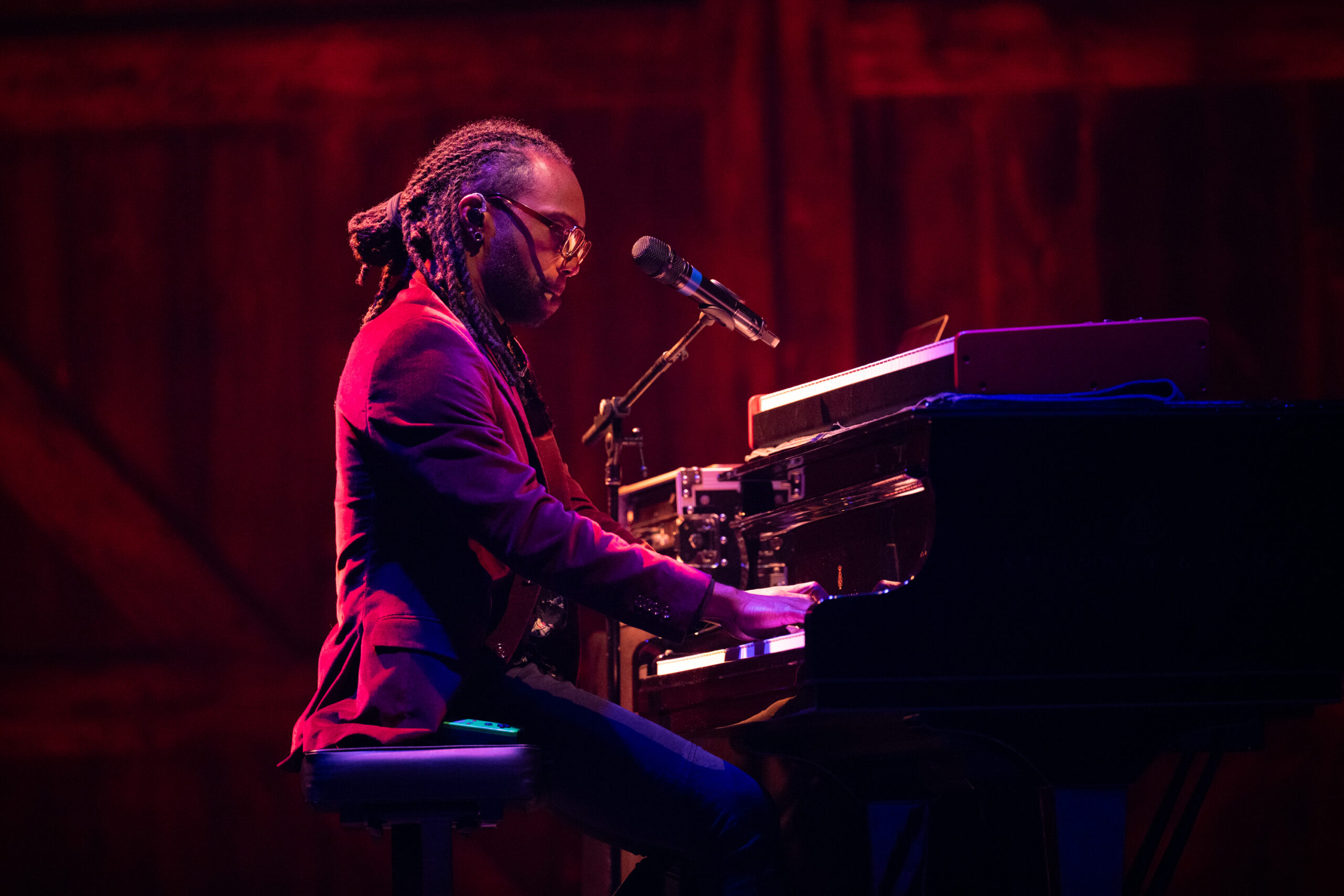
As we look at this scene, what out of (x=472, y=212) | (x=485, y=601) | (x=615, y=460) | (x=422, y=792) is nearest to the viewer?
(x=422, y=792)

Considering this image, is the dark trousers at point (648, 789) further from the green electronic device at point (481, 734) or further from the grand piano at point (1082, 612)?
the grand piano at point (1082, 612)

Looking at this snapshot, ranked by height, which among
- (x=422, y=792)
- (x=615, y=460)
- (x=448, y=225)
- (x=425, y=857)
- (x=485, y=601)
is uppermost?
(x=448, y=225)

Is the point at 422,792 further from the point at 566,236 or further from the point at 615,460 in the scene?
the point at 615,460

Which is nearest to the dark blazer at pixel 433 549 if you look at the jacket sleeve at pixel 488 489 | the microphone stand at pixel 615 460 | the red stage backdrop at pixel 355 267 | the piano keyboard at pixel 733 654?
the jacket sleeve at pixel 488 489

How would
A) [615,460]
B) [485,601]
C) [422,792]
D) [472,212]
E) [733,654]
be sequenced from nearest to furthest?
1. [422,792]
2. [485,601]
3. [733,654]
4. [472,212]
5. [615,460]

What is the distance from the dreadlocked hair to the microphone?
331 mm

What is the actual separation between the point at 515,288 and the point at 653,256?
1.44 ft

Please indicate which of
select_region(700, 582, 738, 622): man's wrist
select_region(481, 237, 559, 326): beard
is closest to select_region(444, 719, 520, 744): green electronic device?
select_region(700, 582, 738, 622): man's wrist

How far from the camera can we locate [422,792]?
1597mm

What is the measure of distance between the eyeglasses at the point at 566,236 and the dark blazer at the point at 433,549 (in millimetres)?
317

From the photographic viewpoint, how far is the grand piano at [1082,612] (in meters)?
1.65

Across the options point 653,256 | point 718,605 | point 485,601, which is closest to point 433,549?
point 485,601

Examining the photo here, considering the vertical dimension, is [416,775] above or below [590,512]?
below

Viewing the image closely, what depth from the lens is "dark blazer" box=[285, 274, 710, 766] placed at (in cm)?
165
